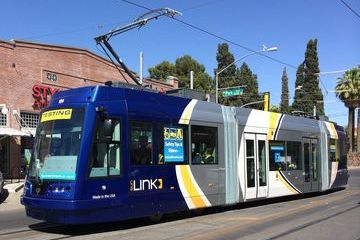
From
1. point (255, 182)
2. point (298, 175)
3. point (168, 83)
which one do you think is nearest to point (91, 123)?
point (255, 182)

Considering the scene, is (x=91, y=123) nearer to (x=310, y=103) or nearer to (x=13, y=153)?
(x=13, y=153)

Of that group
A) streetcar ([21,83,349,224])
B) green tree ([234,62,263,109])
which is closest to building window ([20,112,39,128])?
streetcar ([21,83,349,224])

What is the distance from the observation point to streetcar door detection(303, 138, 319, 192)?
1956cm

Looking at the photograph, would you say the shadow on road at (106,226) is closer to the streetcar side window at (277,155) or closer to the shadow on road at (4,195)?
the streetcar side window at (277,155)

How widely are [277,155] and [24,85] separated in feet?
49.3

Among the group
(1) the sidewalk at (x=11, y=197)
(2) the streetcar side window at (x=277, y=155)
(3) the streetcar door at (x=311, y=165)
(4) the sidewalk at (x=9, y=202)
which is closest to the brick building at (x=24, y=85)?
(1) the sidewalk at (x=11, y=197)

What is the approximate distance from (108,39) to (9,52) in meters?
6.13

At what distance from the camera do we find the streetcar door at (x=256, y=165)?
51.8 feet

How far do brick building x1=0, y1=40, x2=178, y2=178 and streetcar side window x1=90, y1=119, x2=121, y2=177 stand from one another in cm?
1442

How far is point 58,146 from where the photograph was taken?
10.8 m

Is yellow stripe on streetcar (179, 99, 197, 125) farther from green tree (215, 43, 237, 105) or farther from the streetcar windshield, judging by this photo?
green tree (215, 43, 237, 105)

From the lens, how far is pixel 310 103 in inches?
2793

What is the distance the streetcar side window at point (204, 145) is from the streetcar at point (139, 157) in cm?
3

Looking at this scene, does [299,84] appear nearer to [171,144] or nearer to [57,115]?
[171,144]
